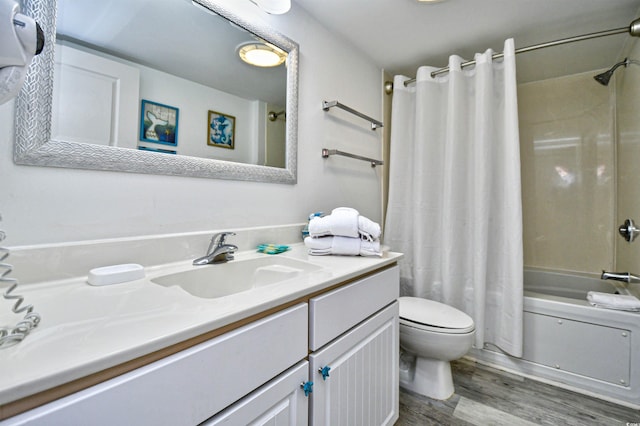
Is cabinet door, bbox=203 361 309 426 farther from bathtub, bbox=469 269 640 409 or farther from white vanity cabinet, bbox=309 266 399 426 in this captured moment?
bathtub, bbox=469 269 640 409

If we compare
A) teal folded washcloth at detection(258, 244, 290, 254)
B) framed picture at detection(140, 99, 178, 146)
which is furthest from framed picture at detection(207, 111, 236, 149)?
teal folded washcloth at detection(258, 244, 290, 254)

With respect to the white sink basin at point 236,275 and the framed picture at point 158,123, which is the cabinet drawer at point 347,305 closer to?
the white sink basin at point 236,275

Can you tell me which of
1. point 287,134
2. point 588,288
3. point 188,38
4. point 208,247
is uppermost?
point 188,38

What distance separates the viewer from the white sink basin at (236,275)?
87 cm

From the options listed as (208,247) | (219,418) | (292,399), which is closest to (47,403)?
(219,418)

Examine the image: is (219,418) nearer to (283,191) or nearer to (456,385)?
(283,191)

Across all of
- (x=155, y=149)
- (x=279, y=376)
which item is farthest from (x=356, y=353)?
(x=155, y=149)

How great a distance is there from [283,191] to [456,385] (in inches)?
59.1

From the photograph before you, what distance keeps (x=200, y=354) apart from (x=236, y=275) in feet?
1.66

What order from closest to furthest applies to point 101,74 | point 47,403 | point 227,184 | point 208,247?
point 47,403 → point 101,74 → point 208,247 → point 227,184

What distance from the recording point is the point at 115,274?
719mm

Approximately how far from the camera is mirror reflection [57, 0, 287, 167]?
0.78m

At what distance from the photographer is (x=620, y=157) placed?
6.43 ft

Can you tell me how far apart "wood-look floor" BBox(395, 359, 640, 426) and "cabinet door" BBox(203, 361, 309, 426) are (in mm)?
875
